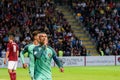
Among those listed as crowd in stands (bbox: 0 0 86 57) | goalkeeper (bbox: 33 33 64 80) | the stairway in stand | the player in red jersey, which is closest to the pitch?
the player in red jersey

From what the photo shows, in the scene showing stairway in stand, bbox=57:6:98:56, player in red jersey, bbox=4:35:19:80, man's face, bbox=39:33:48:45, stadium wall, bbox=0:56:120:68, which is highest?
man's face, bbox=39:33:48:45

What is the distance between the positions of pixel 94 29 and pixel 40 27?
6064 mm

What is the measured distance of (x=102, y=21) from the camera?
43.6 meters

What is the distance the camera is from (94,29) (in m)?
42.7

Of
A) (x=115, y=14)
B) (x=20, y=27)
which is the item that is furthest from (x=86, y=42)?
(x=20, y=27)

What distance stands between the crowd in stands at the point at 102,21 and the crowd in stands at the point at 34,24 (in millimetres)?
2127

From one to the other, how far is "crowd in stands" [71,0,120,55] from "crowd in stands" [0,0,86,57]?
2127 millimetres

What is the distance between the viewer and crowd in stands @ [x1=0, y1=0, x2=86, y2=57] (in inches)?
1497

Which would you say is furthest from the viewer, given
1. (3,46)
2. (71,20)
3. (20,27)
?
(71,20)

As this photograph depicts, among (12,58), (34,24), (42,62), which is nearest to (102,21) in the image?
(34,24)

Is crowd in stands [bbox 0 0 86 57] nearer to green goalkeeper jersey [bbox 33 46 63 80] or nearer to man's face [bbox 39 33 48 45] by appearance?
green goalkeeper jersey [bbox 33 46 63 80]

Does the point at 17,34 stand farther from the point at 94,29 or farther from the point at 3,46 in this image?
the point at 94,29

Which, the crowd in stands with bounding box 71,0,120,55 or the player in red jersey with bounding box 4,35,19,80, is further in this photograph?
the crowd in stands with bounding box 71,0,120,55

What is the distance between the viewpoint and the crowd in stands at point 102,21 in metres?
40.9
